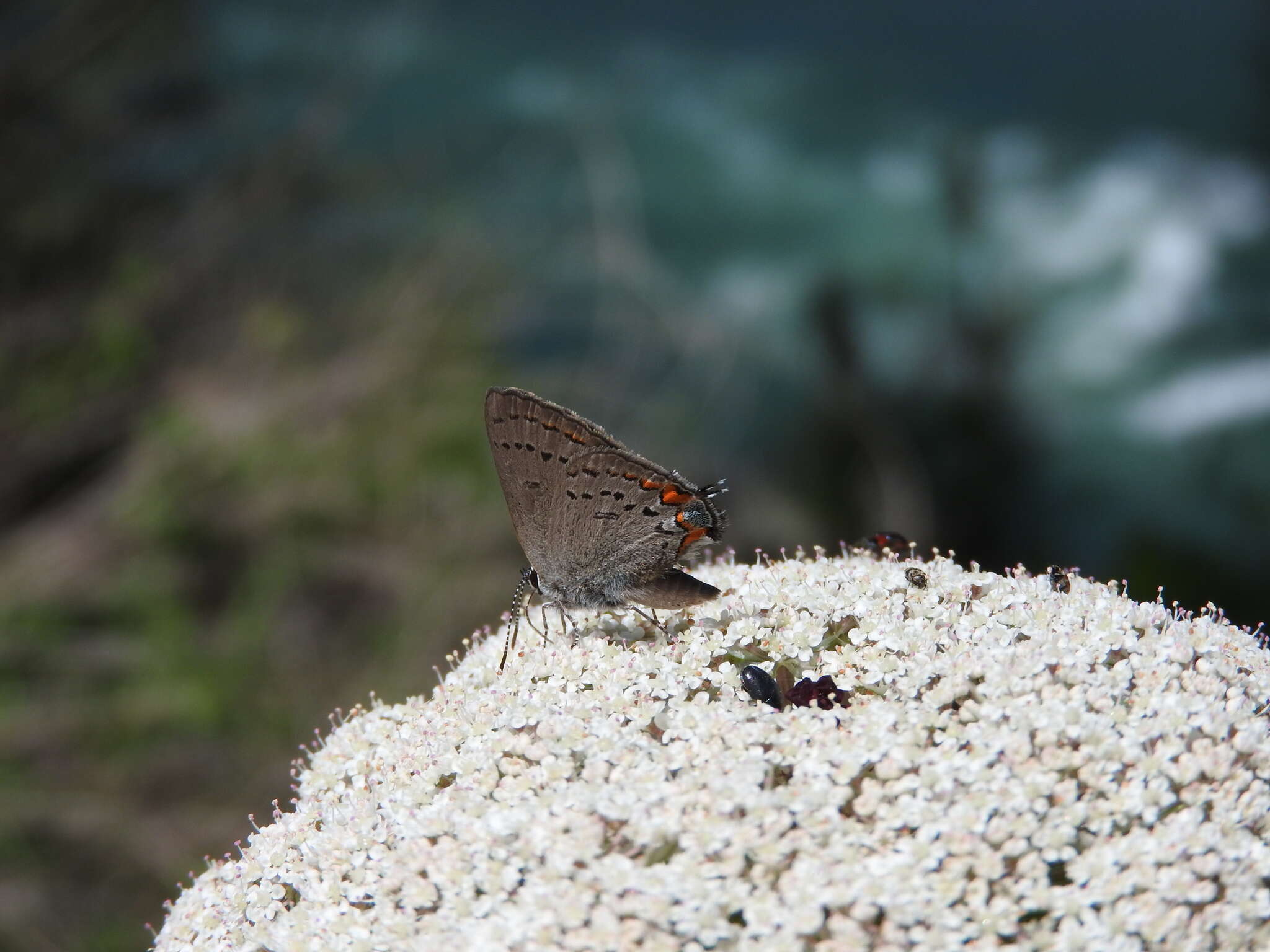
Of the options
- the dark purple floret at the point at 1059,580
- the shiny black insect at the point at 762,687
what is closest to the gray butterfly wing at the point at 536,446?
the shiny black insect at the point at 762,687

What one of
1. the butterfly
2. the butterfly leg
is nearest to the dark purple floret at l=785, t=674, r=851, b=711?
the butterfly leg

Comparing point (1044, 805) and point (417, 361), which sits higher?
point (417, 361)

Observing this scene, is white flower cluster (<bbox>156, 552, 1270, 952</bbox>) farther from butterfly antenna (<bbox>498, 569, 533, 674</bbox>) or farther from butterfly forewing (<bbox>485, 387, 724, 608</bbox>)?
butterfly forewing (<bbox>485, 387, 724, 608</bbox>)

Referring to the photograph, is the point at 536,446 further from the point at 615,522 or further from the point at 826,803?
the point at 826,803

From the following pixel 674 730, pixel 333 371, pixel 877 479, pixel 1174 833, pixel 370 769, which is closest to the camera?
pixel 1174 833

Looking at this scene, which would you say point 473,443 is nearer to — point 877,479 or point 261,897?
point 877,479

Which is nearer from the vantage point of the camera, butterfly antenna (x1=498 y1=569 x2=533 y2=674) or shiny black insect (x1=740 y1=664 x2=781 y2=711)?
shiny black insect (x1=740 y1=664 x2=781 y2=711)

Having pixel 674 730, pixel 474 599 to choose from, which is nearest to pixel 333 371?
pixel 474 599
